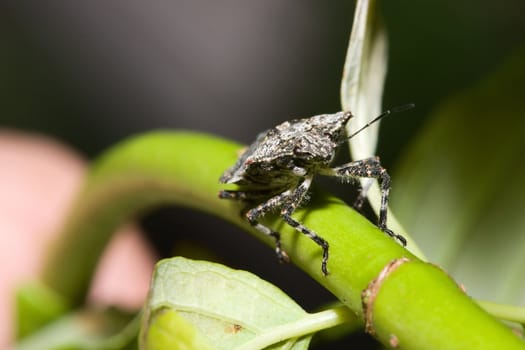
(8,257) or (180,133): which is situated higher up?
(180,133)

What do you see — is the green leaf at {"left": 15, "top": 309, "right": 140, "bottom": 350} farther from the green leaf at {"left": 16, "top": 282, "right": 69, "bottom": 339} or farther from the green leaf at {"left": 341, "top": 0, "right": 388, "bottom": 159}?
the green leaf at {"left": 341, "top": 0, "right": 388, "bottom": 159}

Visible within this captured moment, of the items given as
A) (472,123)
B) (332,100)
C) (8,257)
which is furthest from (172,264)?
(332,100)

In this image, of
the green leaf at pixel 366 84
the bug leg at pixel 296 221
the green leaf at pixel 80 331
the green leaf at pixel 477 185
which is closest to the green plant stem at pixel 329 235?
the bug leg at pixel 296 221

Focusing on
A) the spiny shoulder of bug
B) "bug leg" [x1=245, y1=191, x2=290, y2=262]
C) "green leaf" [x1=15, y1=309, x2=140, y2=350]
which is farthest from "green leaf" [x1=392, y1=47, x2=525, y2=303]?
"green leaf" [x1=15, y1=309, x2=140, y2=350]

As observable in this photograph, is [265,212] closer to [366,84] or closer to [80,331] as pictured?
[366,84]

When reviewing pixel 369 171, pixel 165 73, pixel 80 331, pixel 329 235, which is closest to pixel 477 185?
pixel 369 171

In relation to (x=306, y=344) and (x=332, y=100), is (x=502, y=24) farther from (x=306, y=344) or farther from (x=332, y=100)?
(x=306, y=344)
